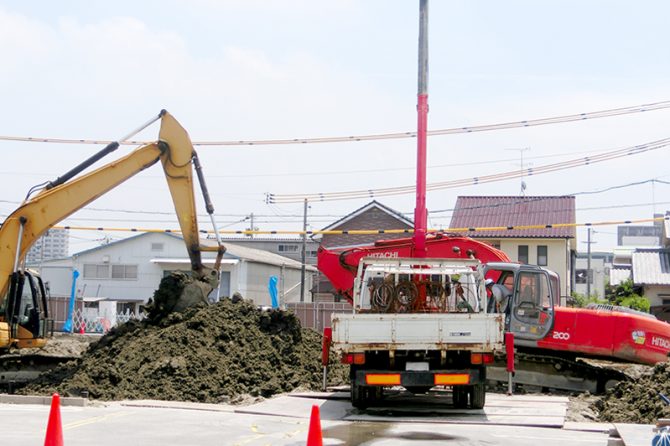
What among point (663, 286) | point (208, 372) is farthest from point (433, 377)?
point (663, 286)

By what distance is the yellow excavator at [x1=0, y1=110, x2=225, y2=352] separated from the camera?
773 inches

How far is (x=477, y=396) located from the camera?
51.5ft

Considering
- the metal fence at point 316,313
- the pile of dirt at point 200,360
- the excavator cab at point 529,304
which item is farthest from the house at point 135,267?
the excavator cab at point 529,304

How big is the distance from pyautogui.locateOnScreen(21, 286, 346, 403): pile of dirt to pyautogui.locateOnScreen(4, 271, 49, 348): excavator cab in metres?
1.27

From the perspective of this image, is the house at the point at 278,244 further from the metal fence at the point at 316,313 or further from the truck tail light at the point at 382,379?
the truck tail light at the point at 382,379

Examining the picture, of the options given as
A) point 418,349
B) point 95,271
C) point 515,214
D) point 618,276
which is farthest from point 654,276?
point 418,349

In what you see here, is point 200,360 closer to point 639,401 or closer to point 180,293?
point 180,293

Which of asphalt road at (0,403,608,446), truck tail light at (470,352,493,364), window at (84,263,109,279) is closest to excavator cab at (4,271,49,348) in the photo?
asphalt road at (0,403,608,446)

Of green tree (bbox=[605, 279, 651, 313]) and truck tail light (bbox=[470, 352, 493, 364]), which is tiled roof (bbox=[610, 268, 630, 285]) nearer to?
green tree (bbox=[605, 279, 651, 313])

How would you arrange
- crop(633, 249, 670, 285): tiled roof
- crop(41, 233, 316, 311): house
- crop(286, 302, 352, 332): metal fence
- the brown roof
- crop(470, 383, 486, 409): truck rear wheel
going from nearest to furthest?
crop(470, 383, 486, 409): truck rear wheel < crop(286, 302, 352, 332): metal fence < crop(633, 249, 670, 285): tiled roof < the brown roof < crop(41, 233, 316, 311): house

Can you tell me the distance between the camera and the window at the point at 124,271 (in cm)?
5928

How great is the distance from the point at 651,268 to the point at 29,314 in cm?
3551

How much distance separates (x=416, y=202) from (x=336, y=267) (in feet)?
9.40

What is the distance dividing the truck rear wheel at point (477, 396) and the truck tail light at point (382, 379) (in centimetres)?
147
